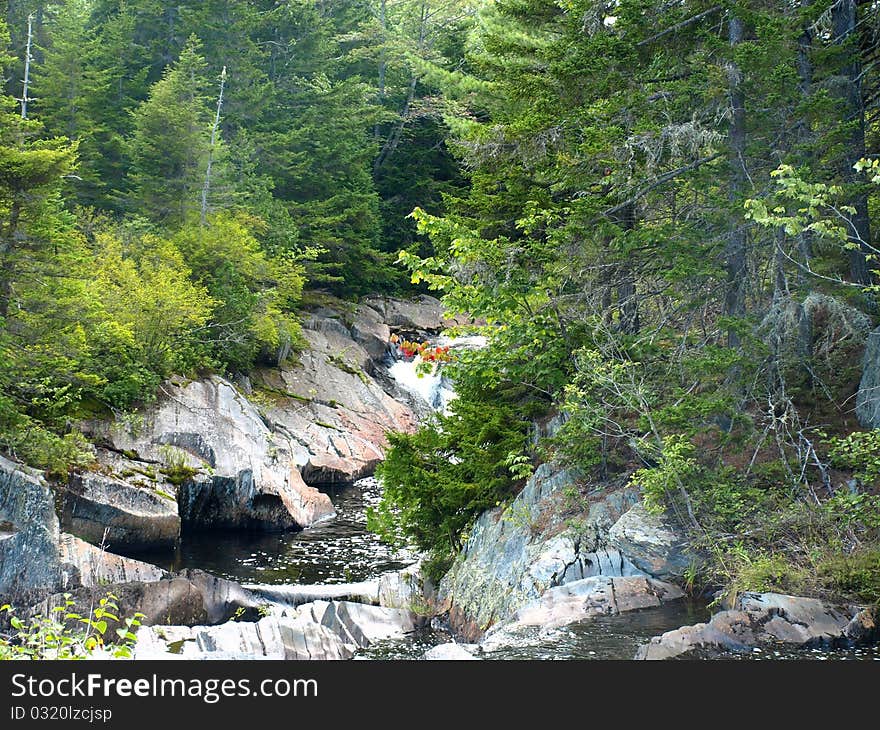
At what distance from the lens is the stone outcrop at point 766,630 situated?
7723 mm

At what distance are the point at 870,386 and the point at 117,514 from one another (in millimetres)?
13228

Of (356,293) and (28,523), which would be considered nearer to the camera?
(28,523)

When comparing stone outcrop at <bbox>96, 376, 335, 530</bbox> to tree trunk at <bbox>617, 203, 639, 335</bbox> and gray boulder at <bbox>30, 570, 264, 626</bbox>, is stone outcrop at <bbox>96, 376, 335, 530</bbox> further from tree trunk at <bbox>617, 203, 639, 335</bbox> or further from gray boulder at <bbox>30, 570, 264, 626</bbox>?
tree trunk at <bbox>617, 203, 639, 335</bbox>

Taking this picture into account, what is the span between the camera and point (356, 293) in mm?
33344

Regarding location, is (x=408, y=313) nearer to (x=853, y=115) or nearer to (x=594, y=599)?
(x=853, y=115)

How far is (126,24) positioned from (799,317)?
35711 mm

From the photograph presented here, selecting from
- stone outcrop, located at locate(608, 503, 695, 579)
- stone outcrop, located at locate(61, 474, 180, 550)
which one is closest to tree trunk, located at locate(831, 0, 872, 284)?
stone outcrop, located at locate(608, 503, 695, 579)

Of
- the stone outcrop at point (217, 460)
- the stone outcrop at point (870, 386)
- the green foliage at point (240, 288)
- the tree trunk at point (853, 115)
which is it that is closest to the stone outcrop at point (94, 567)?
the stone outcrop at point (217, 460)

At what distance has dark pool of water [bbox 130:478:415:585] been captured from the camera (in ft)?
51.8

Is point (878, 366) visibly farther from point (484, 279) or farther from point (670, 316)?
point (484, 279)

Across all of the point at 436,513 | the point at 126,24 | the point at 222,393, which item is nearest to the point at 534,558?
the point at 436,513

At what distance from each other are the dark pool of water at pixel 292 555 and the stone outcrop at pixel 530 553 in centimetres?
389

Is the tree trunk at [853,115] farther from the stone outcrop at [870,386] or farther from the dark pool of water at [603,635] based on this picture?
the dark pool of water at [603,635]

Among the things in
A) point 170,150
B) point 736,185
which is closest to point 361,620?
point 736,185
